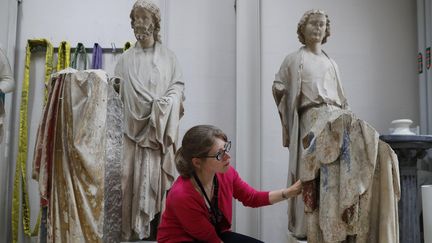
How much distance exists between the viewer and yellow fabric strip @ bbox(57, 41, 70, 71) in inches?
210

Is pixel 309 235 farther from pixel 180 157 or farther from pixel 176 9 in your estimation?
pixel 176 9

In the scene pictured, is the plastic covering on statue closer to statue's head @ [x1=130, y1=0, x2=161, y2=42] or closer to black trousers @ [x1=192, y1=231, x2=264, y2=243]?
black trousers @ [x1=192, y1=231, x2=264, y2=243]

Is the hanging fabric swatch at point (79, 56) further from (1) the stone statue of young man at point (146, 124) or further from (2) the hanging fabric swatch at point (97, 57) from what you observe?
(1) the stone statue of young man at point (146, 124)

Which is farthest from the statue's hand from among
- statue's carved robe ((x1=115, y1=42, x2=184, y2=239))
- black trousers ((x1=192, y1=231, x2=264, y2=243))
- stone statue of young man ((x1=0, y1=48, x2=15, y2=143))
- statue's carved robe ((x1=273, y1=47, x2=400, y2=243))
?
statue's carved robe ((x1=273, y1=47, x2=400, y2=243))

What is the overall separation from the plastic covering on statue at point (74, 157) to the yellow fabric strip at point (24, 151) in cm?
233

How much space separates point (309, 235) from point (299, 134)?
176 cm

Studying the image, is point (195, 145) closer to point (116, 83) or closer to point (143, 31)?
point (116, 83)

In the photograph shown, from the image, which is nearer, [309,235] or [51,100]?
[309,235]

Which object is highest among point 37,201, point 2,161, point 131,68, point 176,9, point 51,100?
point 176,9

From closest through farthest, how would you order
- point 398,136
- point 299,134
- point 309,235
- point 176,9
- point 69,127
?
point 309,235 → point 69,127 → point 299,134 → point 398,136 → point 176,9

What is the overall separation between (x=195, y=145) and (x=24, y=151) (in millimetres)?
3493

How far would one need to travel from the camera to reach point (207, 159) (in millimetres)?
2488

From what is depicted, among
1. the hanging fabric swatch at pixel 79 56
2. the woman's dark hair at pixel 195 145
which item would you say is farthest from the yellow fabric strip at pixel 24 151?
the woman's dark hair at pixel 195 145

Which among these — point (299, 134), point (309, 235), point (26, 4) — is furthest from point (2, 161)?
point (309, 235)
